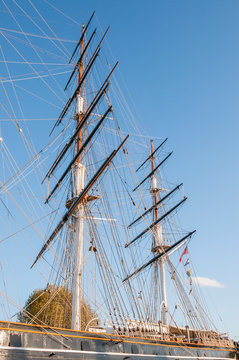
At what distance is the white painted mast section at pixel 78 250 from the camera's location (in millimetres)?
14719

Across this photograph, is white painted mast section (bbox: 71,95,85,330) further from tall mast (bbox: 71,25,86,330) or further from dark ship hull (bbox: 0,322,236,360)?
dark ship hull (bbox: 0,322,236,360)

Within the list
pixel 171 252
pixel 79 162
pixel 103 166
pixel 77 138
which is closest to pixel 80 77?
pixel 77 138

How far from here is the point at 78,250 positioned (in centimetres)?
1645

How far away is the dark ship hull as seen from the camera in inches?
371

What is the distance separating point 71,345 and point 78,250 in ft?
19.5

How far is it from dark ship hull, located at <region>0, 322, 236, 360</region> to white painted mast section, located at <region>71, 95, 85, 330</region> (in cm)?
270

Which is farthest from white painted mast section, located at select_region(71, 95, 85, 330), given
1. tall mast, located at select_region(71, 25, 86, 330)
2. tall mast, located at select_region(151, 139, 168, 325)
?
tall mast, located at select_region(151, 139, 168, 325)

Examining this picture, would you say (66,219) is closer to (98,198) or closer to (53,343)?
(98,198)

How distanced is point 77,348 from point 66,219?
8.88 m

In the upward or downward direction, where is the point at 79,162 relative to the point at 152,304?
upward

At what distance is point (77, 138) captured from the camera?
72.5 feet

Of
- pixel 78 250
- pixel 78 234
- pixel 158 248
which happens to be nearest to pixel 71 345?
pixel 78 250

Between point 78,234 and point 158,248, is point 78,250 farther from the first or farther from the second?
point 158,248

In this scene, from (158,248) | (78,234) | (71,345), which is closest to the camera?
(71,345)
